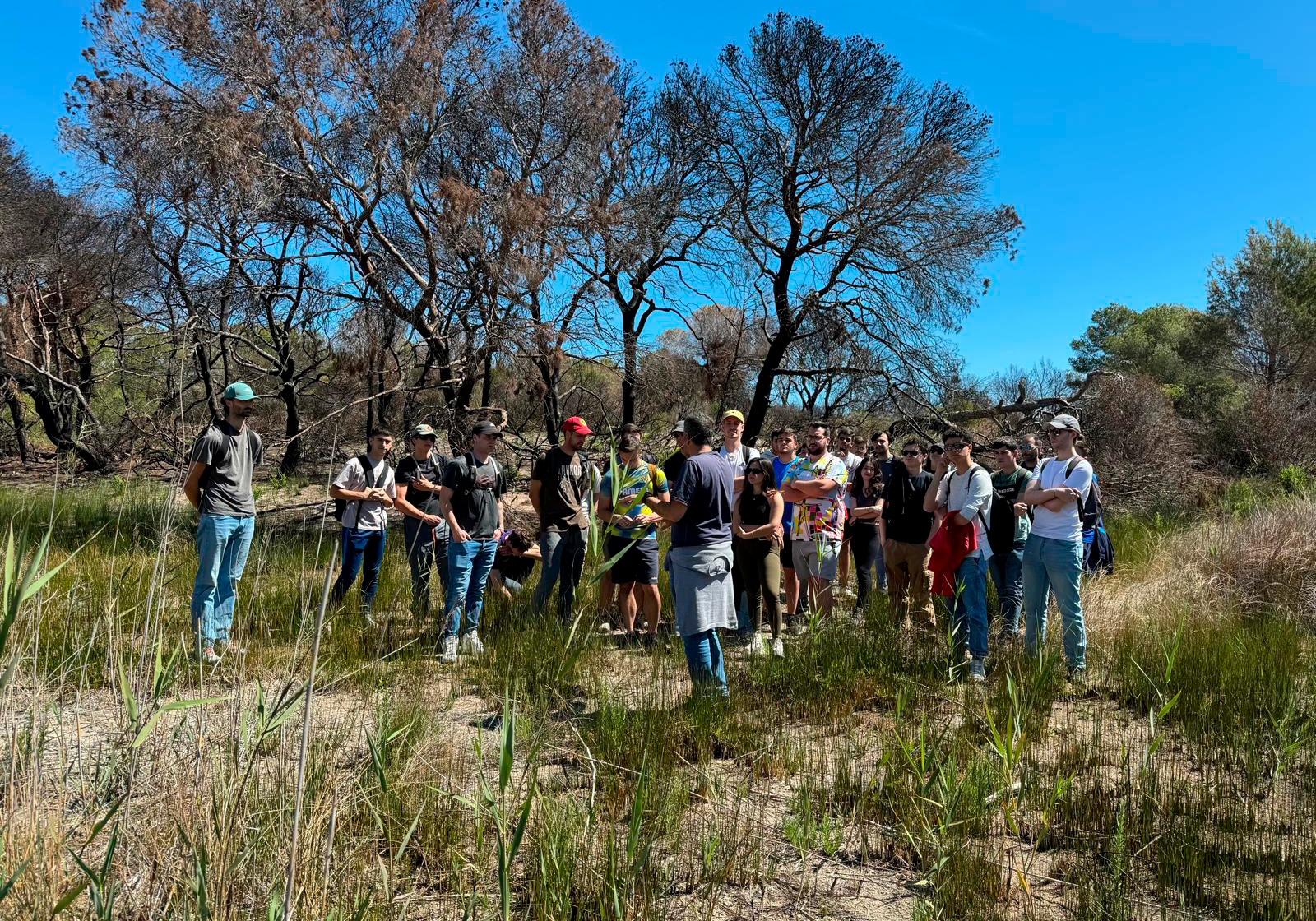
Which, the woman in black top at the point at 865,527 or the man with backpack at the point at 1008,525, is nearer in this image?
the man with backpack at the point at 1008,525

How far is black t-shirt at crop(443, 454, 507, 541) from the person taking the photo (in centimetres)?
616

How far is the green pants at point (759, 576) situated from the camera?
6260 mm

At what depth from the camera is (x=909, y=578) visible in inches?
269

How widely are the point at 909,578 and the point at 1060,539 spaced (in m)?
1.72

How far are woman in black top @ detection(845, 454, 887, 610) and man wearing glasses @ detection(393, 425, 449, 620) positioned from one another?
3784 mm

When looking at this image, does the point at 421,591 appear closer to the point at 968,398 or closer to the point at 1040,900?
the point at 1040,900

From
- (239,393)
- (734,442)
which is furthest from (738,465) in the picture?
(239,393)

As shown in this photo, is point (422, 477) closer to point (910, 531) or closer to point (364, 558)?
point (364, 558)

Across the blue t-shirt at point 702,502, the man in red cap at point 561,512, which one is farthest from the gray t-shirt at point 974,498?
the man in red cap at point 561,512

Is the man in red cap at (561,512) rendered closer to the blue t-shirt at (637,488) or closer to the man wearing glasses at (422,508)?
the blue t-shirt at (637,488)

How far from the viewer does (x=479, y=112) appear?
40.8 ft

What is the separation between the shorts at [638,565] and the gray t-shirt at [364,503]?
1988mm

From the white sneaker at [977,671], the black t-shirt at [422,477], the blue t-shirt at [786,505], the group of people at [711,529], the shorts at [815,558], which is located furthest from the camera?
the blue t-shirt at [786,505]

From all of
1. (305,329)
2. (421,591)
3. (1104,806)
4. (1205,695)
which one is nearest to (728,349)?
(305,329)
